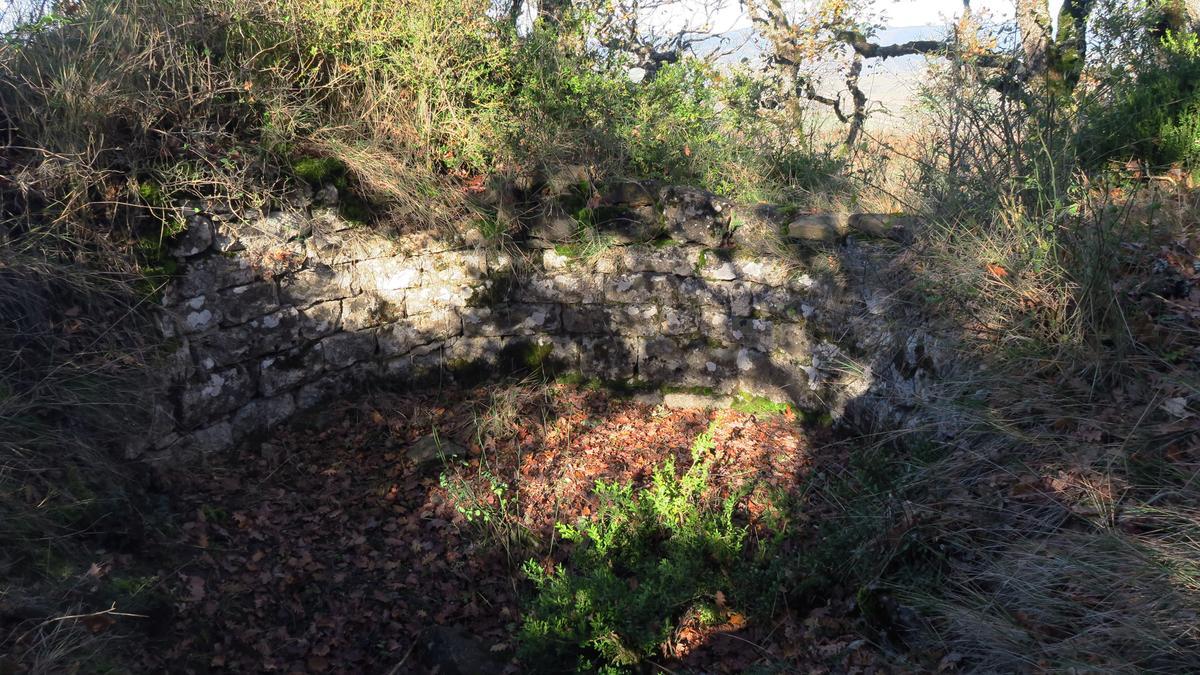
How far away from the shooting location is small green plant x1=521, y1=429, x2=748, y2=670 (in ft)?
11.1

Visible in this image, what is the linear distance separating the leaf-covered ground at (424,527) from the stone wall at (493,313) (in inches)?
9.8

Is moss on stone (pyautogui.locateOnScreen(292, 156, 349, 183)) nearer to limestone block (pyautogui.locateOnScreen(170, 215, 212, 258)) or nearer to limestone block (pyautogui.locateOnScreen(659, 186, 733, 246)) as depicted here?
limestone block (pyautogui.locateOnScreen(170, 215, 212, 258))

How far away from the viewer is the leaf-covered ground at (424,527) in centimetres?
344

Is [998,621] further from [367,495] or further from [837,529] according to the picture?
[367,495]

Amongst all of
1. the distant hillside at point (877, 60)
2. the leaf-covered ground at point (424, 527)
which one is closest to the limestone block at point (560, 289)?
A: the leaf-covered ground at point (424, 527)

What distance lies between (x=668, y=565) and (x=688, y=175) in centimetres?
362

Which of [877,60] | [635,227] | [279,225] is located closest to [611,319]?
[635,227]

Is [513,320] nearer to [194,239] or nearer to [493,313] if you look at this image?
[493,313]

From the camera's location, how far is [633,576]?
3.86 metres

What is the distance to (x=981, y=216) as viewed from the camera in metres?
4.19

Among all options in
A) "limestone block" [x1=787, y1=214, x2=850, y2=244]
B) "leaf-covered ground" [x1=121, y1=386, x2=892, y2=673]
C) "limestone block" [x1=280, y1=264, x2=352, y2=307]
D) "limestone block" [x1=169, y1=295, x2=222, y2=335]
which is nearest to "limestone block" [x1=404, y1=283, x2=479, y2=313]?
"limestone block" [x1=280, y1=264, x2=352, y2=307]

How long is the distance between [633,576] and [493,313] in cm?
235

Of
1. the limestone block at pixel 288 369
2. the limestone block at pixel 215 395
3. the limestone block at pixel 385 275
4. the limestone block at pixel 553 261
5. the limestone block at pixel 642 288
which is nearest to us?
the limestone block at pixel 215 395

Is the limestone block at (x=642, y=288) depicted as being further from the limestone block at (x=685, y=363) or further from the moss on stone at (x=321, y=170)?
the moss on stone at (x=321, y=170)
